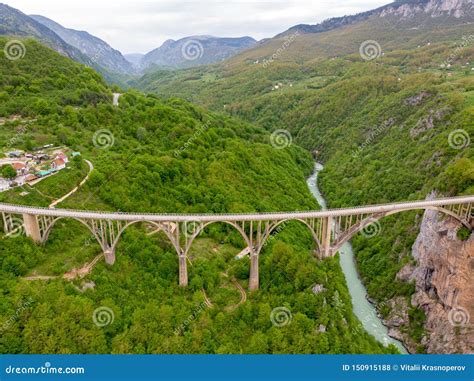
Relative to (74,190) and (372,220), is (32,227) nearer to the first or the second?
(74,190)

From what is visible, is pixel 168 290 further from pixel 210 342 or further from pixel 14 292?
pixel 14 292

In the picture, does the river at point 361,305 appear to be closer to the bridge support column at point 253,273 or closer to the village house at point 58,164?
the bridge support column at point 253,273

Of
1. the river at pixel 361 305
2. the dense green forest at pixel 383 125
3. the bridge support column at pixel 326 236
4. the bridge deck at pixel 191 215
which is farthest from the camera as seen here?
the dense green forest at pixel 383 125

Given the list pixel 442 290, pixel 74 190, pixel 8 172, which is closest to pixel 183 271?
pixel 74 190

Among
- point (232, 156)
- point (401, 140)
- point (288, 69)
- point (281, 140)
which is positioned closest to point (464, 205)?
point (232, 156)

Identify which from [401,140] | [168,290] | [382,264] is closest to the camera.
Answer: [168,290]

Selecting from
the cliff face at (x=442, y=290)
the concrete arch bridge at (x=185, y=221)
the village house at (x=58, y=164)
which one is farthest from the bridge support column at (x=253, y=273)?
the village house at (x=58, y=164)
